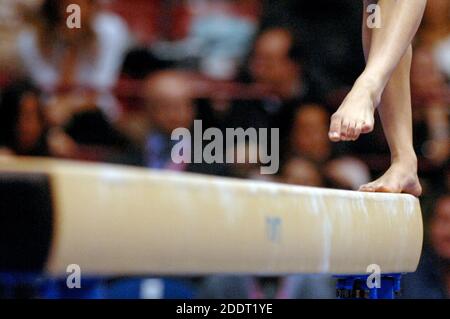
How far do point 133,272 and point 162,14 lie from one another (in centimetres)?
464

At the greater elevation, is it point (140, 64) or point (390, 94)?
point (140, 64)

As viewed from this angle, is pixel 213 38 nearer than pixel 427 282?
No

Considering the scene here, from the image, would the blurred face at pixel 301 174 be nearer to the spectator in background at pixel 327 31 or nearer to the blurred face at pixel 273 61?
the blurred face at pixel 273 61

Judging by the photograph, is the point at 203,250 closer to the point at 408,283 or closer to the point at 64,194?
the point at 64,194

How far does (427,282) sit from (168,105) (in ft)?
4.78

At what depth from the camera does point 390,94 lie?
2812 mm

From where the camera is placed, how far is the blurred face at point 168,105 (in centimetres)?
436

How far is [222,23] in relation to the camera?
5598 millimetres

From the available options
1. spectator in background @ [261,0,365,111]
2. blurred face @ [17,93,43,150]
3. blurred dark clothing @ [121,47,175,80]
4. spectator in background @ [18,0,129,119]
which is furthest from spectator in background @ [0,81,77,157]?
spectator in background @ [261,0,365,111]

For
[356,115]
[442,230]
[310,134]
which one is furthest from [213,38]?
[356,115]

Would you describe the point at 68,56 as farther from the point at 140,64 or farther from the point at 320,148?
the point at 320,148

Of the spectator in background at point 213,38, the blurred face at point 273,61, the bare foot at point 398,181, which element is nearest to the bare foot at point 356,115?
the bare foot at point 398,181

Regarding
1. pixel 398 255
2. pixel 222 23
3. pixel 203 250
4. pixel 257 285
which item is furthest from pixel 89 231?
pixel 222 23

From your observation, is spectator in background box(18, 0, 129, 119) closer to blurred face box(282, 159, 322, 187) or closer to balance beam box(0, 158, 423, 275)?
blurred face box(282, 159, 322, 187)
